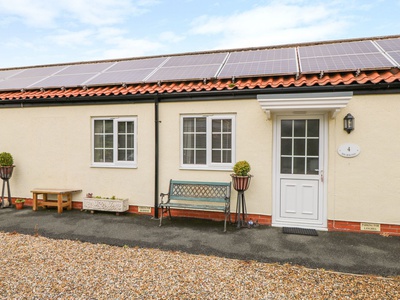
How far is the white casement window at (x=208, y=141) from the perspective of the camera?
6.27 meters

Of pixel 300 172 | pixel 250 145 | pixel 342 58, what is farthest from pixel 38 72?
pixel 342 58

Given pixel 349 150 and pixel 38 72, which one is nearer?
pixel 349 150

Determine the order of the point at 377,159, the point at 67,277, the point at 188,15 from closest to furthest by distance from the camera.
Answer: the point at 67,277, the point at 377,159, the point at 188,15

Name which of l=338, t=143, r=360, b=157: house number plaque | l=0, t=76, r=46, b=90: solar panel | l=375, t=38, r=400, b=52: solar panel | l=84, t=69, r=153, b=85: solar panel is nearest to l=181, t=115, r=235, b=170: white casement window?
l=84, t=69, r=153, b=85: solar panel

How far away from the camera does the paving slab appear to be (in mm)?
4098

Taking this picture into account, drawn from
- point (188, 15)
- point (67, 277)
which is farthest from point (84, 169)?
point (188, 15)

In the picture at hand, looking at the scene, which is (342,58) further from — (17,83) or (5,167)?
(17,83)

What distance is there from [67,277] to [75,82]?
6.22 meters

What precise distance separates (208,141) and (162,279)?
3.63m

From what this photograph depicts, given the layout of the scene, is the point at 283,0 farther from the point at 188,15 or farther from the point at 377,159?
the point at 377,159

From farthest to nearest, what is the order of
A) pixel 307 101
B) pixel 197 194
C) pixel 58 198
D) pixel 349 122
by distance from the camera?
pixel 58 198
pixel 197 194
pixel 349 122
pixel 307 101

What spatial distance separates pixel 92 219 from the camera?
6.44m

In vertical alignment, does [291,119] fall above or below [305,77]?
below

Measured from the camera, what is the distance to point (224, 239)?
507cm
